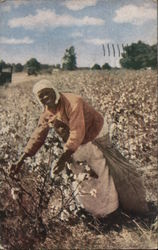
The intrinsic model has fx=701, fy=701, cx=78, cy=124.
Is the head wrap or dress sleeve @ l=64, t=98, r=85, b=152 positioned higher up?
the head wrap

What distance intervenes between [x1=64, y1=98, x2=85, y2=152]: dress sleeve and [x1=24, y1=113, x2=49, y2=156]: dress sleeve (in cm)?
30

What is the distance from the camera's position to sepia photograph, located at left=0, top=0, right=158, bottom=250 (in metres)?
7.03

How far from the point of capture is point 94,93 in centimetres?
716

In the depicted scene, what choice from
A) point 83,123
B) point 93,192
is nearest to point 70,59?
point 83,123

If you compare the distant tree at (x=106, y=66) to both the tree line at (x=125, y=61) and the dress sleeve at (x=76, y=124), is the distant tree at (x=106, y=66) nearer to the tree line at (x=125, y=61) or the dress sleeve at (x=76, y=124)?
the tree line at (x=125, y=61)

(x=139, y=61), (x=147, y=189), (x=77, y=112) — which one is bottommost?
(x=147, y=189)

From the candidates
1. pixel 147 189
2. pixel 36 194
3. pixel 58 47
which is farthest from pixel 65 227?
pixel 58 47

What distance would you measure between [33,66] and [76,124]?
32.9 inches

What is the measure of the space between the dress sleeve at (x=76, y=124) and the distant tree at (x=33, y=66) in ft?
2.03

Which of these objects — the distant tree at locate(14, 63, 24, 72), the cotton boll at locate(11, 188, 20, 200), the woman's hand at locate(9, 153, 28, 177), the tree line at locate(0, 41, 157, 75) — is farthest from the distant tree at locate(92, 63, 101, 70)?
the cotton boll at locate(11, 188, 20, 200)

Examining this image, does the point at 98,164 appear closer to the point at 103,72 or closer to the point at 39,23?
the point at 103,72

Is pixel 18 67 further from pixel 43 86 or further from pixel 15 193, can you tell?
pixel 15 193

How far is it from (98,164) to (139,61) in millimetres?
1130

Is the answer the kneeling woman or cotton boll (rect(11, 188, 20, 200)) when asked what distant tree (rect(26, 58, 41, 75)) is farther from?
cotton boll (rect(11, 188, 20, 200))
